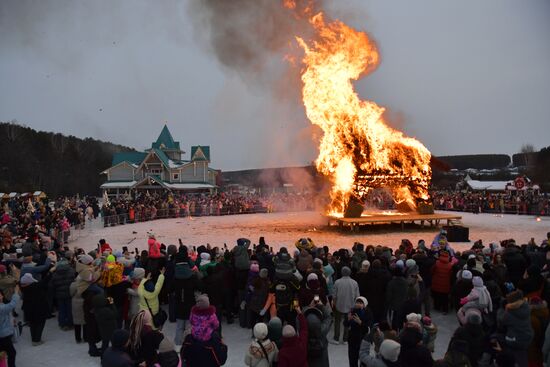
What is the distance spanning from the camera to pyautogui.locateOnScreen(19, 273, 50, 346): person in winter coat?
8.87 meters

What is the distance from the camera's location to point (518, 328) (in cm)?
635

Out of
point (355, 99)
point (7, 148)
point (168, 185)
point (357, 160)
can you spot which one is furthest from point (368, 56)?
point (7, 148)

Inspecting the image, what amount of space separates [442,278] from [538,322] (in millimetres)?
3628

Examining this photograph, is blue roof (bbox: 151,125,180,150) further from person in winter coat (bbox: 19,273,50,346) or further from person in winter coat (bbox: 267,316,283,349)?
person in winter coat (bbox: 267,316,283,349)

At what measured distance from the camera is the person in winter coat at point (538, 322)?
22.1 ft

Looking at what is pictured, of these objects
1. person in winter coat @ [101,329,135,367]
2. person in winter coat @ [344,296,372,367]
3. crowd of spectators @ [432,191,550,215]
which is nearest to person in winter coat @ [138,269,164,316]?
person in winter coat @ [101,329,135,367]

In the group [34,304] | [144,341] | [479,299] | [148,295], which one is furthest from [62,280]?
[479,299]

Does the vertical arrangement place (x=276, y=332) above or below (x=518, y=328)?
above

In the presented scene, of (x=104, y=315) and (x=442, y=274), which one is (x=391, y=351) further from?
(x=442, y=274)

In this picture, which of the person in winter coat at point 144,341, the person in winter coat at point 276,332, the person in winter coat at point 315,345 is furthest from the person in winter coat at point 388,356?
the person in winter coat at point 144,341

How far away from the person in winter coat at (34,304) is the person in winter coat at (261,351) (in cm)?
593

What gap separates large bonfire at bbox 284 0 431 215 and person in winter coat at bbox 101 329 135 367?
21.0 m

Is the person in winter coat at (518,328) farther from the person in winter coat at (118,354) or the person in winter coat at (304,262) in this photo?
the person in winter coat at (118,354)

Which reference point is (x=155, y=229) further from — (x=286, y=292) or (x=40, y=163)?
(x=40, y=163)
